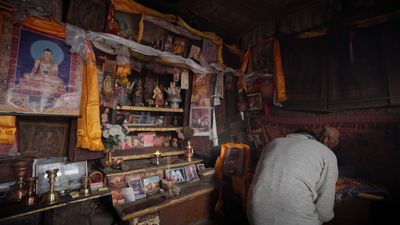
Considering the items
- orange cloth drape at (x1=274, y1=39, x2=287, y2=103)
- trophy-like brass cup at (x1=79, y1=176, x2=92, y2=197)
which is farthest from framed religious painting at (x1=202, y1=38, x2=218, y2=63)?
trophy-like brass cup at (x1=79, y1=176, x2=92, y2=197)

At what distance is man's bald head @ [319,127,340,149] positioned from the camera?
356 cm

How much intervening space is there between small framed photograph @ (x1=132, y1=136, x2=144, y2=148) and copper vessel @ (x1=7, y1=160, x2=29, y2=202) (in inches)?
68.0

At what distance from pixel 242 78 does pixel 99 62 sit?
11.2 ft

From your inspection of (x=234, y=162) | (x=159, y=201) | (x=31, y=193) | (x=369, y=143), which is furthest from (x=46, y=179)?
(x=369, y=143)

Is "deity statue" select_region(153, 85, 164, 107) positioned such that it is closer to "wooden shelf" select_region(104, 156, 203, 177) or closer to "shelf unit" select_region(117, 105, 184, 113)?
"shelf unit" select_region(117, 105, 184, 113)

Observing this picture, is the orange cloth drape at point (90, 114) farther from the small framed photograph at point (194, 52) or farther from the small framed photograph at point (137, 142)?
the small framed photograph at point (194, 52)

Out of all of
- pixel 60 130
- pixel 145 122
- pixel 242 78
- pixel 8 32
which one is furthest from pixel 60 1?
pixel 242 78

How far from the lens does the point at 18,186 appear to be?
2131mm

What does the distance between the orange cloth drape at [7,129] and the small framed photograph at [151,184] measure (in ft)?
5.79

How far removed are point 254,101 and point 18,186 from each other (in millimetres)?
4604

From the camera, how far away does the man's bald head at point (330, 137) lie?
11.7 ft

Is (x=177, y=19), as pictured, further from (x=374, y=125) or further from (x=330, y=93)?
(x=374, y=125)

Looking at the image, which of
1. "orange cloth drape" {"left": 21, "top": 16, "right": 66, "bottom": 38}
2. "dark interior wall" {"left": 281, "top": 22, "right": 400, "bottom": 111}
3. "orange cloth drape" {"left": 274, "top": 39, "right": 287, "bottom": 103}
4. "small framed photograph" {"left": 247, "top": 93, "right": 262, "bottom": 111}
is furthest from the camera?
"small framed photograph" {"left": 247, "top": 93, "right": 262, "bottom": 111}

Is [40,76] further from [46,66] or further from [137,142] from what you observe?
[137,142]
